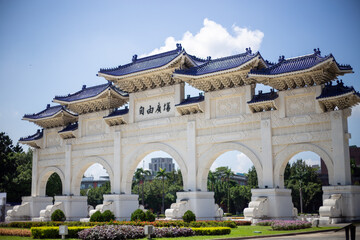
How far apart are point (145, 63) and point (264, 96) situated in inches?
309

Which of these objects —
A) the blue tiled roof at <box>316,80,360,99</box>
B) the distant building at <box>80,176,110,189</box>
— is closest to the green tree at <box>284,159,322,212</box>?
the blue tiled roof at <box>316,80,360,99</box>

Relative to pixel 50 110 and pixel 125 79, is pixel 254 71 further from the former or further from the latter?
pixel 50 110

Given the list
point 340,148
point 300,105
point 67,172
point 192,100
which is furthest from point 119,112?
point 340,148

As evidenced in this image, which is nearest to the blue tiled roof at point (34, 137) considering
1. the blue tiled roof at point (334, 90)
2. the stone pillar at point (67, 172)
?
the stone pillar at point (67, 172)

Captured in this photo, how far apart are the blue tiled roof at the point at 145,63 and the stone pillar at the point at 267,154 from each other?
6.23 meters

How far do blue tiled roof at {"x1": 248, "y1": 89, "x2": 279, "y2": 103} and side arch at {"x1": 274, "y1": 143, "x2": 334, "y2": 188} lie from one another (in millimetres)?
2514

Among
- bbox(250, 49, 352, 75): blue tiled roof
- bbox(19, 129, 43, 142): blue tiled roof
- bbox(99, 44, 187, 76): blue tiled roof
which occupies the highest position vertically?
bbox(99, 44, 187, 76): blue tiled roof

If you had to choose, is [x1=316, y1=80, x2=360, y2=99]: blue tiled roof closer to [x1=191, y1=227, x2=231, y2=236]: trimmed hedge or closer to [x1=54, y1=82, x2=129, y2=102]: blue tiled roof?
[x1=191, y1=227, x2=231, y2=236]: trimmed hedge

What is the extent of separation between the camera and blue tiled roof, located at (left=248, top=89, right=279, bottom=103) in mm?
20620

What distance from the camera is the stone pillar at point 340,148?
1861 centimetres

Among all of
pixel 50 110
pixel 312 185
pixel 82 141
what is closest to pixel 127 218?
pixel 82 141

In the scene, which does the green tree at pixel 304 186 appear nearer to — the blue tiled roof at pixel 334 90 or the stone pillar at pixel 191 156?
the stone pillar at pixel 191 156

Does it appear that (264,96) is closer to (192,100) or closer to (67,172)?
(192,100)

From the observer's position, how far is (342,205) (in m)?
18.5
